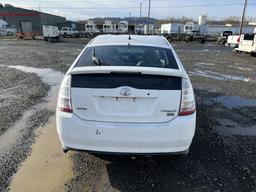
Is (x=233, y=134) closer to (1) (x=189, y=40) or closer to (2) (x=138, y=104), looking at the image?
(2) (x=138, y=104)

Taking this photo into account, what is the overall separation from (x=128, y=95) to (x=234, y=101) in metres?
5.04

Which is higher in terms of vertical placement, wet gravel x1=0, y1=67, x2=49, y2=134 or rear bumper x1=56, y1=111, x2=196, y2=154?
rear bumper x1=56, y1=111, x2=196, y2=154

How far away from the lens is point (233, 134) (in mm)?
4676

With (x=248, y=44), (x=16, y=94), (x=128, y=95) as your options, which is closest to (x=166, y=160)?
(x=128, y=95)

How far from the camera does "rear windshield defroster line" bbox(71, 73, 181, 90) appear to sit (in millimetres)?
2857

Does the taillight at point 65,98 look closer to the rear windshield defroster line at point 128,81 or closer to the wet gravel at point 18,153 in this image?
the rear windshield defroster line at point 128,81

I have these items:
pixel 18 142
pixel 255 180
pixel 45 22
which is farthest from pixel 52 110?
pixel 45 22

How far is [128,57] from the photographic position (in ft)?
12.0

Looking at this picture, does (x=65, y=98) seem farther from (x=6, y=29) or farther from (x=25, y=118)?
(x=6, y=29)

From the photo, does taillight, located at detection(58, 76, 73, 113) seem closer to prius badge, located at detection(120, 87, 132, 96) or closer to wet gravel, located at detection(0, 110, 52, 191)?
prius badge, located at detection(120, 87, 132, 96)

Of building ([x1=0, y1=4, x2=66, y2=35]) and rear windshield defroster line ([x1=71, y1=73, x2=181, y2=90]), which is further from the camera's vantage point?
building ([x1=0, y1=4, x2=66, y2=35])

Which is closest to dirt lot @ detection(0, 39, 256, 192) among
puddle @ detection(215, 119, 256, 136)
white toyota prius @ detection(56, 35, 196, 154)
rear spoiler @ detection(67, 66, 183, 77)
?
puddle @ detection(215, 119, 256, 136)

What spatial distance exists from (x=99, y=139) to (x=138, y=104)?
1.95ft

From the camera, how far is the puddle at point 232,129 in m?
4.73
